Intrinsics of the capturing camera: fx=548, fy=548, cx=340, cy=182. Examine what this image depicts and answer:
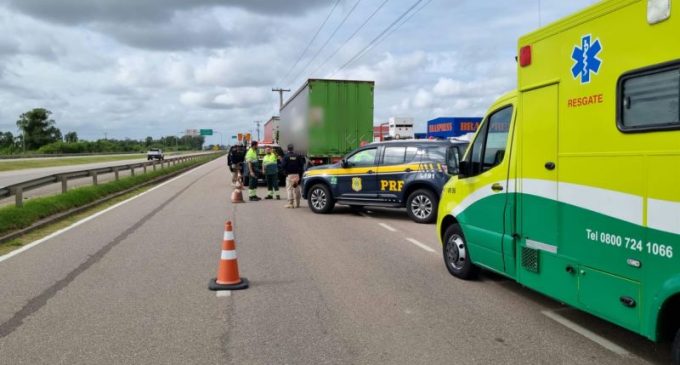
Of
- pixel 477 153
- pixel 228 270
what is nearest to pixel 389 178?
pixel 477 153

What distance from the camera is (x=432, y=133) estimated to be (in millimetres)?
39000

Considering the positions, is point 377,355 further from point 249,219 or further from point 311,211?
point 311,211

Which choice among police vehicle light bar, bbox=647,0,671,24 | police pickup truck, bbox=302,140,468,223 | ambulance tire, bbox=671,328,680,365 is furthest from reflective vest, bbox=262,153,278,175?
ambulance tire, bbox=671,328,680,365

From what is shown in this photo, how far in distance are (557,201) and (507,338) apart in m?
1.25

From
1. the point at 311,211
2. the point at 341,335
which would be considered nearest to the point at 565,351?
the point at 341,335

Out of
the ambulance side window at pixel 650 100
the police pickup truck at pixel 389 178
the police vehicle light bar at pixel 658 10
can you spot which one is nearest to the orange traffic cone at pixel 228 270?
the ambulance side window at pixel 650 100

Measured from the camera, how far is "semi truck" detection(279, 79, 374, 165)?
20.4 meters

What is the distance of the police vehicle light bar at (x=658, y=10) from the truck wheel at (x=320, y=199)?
10.7 m

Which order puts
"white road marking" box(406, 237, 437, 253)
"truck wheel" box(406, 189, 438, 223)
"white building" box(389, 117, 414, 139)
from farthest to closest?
"white building" box(389, 117, 414, 139), "truck wheel" box(406, 189, 438, 223), "white road marking" box(406, 237, 437, 253)

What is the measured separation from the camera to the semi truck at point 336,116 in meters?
20.4

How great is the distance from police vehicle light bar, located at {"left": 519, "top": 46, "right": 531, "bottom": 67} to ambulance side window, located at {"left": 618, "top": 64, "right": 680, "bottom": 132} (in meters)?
Result: 1.25

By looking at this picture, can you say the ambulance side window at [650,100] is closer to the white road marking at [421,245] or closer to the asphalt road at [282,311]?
the asphalt road at [282,311]

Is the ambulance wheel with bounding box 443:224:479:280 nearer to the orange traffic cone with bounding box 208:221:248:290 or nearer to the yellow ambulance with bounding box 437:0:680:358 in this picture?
the yellow ambulance with bounding box 437:0:680:358

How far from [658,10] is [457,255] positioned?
3.89 meters
